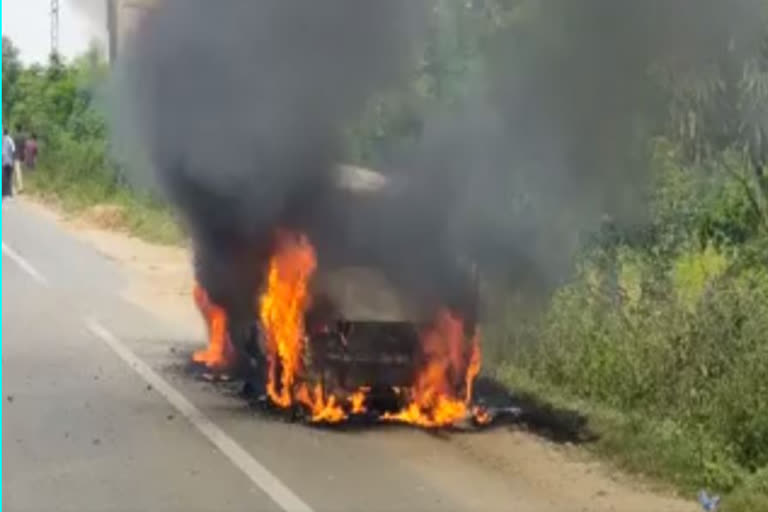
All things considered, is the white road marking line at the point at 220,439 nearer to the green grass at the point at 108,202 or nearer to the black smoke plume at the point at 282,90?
the black smoke plume at the point at 282,90

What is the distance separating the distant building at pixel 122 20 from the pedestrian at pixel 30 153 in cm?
2659

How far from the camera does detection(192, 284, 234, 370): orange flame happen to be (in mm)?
12781

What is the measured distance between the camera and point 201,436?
34.2 feet

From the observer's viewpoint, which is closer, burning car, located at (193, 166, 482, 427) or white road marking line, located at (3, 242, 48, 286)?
burning car, located at (193, 166, 482, 427)

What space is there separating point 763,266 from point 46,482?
6.08 m

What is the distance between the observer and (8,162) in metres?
35.0

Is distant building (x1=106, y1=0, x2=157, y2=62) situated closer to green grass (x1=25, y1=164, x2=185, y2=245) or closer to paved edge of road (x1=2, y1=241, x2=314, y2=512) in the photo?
paved edge of road (x1=2, y1=241, x2=314, y2=512)

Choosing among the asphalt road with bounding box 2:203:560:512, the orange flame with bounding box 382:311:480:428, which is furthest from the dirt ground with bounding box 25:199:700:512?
the orange flame with bounding box 382:311:480:428

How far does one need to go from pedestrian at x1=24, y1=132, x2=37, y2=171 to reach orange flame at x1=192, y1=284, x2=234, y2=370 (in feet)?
86.9

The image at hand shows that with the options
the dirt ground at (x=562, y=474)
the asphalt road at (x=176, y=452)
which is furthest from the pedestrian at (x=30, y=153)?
the dirt ground at (x=562, y=474)

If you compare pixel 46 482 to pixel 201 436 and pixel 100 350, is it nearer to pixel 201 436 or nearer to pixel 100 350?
pixel 201 436

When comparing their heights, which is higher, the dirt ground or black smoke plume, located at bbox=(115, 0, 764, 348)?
black smoke plume, located at bbox=(115, 0, 764, 348)

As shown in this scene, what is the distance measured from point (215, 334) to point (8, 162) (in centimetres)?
2301

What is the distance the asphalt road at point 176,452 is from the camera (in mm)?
8711
